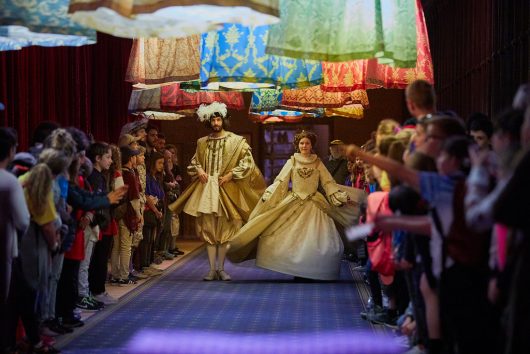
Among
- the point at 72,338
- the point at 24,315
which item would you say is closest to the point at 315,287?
the point at 72,338

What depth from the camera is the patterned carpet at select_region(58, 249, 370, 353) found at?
642cm

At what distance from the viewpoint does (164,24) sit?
544 cm

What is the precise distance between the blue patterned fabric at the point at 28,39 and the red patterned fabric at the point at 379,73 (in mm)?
2082

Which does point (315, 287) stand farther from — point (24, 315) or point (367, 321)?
point (24, 315)

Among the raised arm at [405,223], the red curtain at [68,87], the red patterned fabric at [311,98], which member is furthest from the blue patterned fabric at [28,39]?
the red patterned fabric at [311,98]

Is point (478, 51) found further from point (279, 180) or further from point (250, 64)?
point (250, 64)

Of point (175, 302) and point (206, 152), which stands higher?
point (206, 152)

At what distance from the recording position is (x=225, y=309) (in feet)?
24.9

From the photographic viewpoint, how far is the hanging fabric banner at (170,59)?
7.37 metres

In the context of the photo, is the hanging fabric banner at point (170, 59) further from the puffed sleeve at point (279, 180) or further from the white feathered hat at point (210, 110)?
the puffed sleeve at point (279, 180)

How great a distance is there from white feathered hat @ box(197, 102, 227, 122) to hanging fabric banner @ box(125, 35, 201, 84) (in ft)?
7.22

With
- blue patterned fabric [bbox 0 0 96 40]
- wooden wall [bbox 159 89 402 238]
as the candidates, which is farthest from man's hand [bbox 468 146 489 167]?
wooden wall [bbox 159 89 402 238]

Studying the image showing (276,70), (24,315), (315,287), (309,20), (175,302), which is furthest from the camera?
(315,287)

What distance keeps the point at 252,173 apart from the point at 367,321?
3646 millimetres
